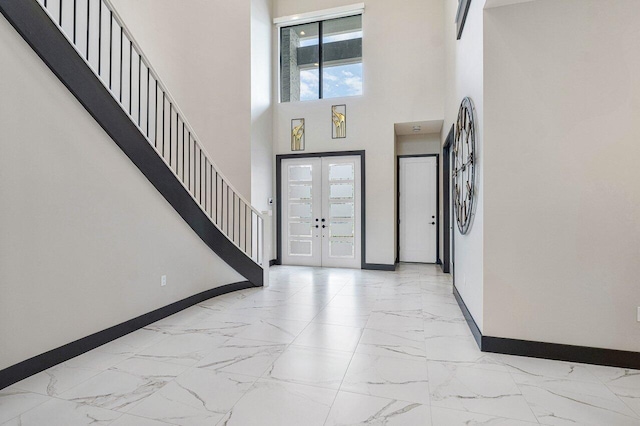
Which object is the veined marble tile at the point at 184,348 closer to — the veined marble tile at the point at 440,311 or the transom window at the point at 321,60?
the veined marble tile at the point at 440,311

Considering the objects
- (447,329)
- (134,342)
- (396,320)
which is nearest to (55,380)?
(134,342)

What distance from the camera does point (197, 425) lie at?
1870 mm

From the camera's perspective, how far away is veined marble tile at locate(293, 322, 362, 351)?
299cm

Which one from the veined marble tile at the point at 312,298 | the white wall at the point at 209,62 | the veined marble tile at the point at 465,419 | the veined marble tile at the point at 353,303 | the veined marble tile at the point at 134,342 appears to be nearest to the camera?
the veined marble tile at the point at 465,419

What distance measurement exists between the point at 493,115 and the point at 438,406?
88.9 inches

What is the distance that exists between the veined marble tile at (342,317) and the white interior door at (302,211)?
3.13 meters

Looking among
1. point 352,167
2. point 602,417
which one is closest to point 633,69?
point 602,417

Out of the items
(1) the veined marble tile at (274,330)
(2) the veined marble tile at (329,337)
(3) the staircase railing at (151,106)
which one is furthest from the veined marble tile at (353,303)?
(3) the staircase railing at (151,106)

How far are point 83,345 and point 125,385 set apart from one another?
829 mm

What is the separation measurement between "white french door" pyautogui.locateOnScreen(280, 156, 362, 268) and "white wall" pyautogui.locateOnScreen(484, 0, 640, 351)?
4091 mm

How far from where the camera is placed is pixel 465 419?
1918 mm

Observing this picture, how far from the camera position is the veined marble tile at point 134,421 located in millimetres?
1882

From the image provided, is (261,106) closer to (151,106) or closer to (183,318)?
(151,106)

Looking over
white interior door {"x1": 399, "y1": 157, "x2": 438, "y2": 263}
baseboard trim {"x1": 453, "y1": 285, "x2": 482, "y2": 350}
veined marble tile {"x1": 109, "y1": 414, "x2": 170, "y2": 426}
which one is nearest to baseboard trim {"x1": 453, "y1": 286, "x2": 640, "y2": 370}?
baseboard trim {"x1": 453, "y1": 285, "x2": 482, "y2": 350}
